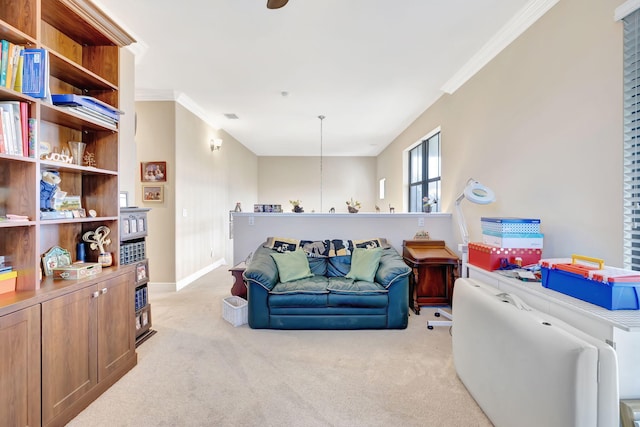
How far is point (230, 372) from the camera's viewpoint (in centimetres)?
215

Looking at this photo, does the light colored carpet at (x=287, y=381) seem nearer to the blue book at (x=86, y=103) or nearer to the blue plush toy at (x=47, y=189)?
the blue plush toy at (x=47, y=189)

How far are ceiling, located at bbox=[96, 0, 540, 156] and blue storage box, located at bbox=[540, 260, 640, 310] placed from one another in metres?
2.09

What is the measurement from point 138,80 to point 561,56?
172 inches

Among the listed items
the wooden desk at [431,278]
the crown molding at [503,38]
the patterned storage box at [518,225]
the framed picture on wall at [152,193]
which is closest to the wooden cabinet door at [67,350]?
the framed picture on wall at [152,193]

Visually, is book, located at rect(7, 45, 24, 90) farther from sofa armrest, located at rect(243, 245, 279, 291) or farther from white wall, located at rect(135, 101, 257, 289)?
white wall, located at rect(135, 101, 257, 289)

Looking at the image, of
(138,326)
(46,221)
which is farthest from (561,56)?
(138,326)

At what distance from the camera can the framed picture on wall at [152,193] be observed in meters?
4.14

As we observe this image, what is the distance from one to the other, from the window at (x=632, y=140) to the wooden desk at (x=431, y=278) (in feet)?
5.87

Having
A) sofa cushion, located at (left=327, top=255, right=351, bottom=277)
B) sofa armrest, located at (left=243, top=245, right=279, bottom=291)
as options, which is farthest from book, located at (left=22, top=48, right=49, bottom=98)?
sofa cushion, located at (left=327, top=255, right=351, bottom=277)

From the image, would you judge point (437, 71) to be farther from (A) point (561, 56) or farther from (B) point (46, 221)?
(B) point (46, 221)

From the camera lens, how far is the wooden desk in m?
3.37

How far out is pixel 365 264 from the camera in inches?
128

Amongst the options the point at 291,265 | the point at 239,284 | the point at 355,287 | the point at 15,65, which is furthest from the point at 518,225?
the point at 15,65

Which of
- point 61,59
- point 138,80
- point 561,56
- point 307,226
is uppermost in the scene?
point 138,80
